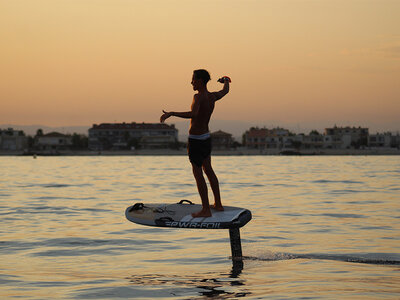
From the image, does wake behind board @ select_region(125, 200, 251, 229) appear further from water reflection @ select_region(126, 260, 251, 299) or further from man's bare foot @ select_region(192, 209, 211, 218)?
water reflection @ select_region(126, 260, 251, 299)

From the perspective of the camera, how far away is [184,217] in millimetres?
12203

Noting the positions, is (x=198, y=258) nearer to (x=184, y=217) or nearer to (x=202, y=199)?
(x=184, y=217)

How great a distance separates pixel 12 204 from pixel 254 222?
13.1 metres

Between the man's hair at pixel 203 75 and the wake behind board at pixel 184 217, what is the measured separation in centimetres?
237

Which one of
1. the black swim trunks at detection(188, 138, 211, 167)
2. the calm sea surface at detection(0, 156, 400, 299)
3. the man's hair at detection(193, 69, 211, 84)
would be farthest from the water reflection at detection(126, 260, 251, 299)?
the man's hair at detection(193, 69, 211, 84)

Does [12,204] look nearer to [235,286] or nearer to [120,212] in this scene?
[120,212]

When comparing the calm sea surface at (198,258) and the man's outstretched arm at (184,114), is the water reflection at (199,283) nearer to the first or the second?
the calm sea surface at (198,258)

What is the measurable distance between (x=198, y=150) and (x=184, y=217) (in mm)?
1281

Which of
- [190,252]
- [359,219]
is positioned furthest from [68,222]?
[359,219]

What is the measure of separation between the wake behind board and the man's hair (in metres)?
2.37

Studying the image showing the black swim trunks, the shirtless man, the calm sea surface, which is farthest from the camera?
the black swim trunks

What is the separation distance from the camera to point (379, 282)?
11.4 m

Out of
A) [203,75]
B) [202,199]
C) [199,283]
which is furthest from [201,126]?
[199,283]

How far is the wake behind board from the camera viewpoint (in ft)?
38.5
